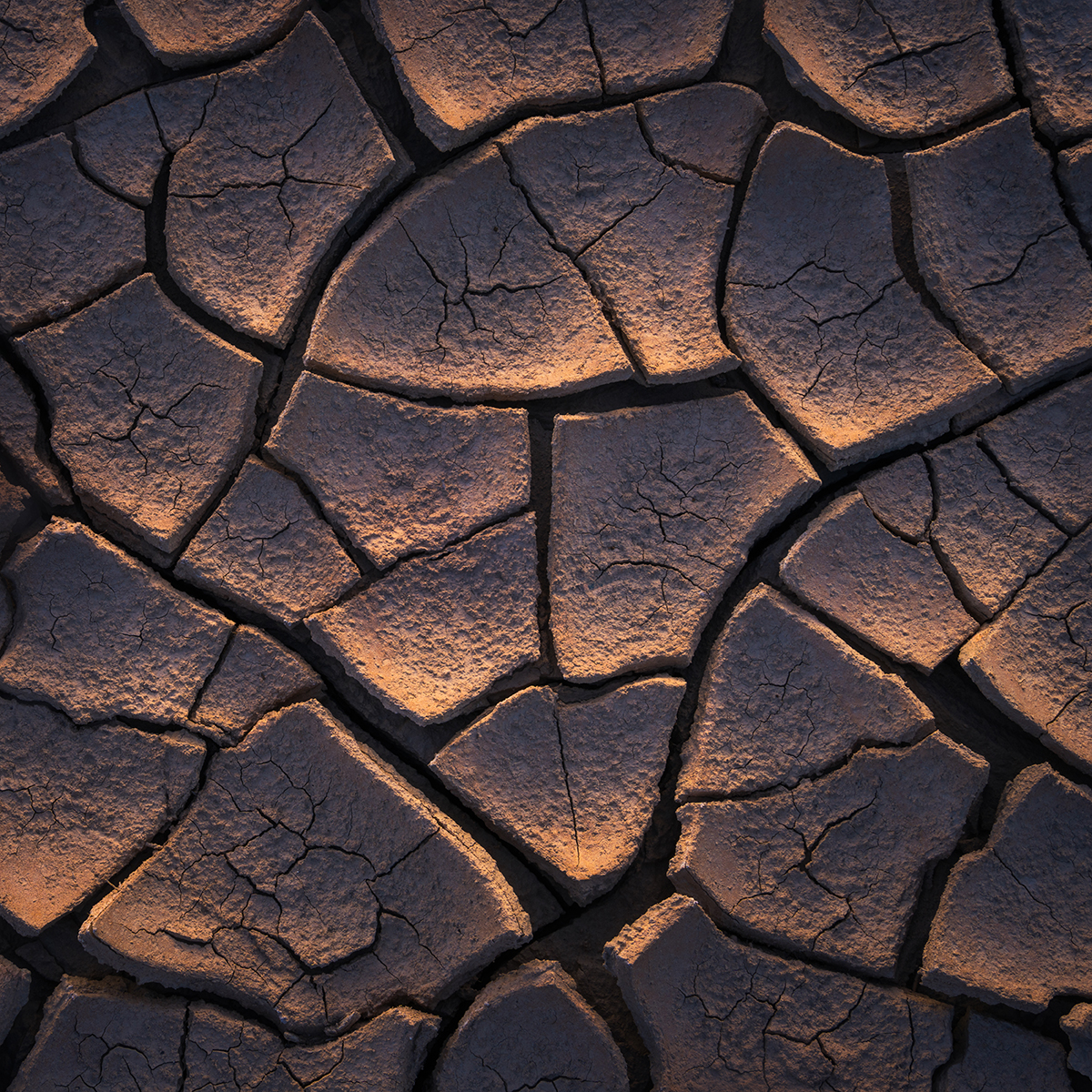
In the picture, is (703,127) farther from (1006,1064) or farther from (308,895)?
(1006,1064)

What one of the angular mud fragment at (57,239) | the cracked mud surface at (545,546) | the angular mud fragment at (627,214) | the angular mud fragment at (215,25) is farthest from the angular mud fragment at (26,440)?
the angular mud fragment at (627,214)

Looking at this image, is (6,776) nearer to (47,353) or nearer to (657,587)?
(47,353)

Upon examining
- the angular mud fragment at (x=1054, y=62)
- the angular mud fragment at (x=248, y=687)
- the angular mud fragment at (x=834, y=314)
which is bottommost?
the angular mud fragment at (x=248, y=687)

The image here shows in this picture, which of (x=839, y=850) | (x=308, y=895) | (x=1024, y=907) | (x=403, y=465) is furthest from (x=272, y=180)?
(x=1024, y=907)

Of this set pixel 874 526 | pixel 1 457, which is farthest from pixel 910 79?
pixel 1 457

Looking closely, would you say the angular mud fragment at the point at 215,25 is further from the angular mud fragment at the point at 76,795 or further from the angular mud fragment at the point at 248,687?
the angular mud fragment at the point at 76,795

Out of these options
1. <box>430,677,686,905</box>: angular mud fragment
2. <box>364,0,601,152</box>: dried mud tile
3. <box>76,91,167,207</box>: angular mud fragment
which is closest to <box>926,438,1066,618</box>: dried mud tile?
<box>430,677,686,905</box>: angular mud fragment

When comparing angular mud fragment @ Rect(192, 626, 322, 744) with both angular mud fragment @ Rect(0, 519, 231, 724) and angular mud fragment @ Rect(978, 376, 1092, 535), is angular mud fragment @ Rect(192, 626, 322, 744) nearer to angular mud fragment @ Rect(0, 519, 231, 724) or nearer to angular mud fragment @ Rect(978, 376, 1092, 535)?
angular mud fragment @ Rect(0, 519, 231, 724)
